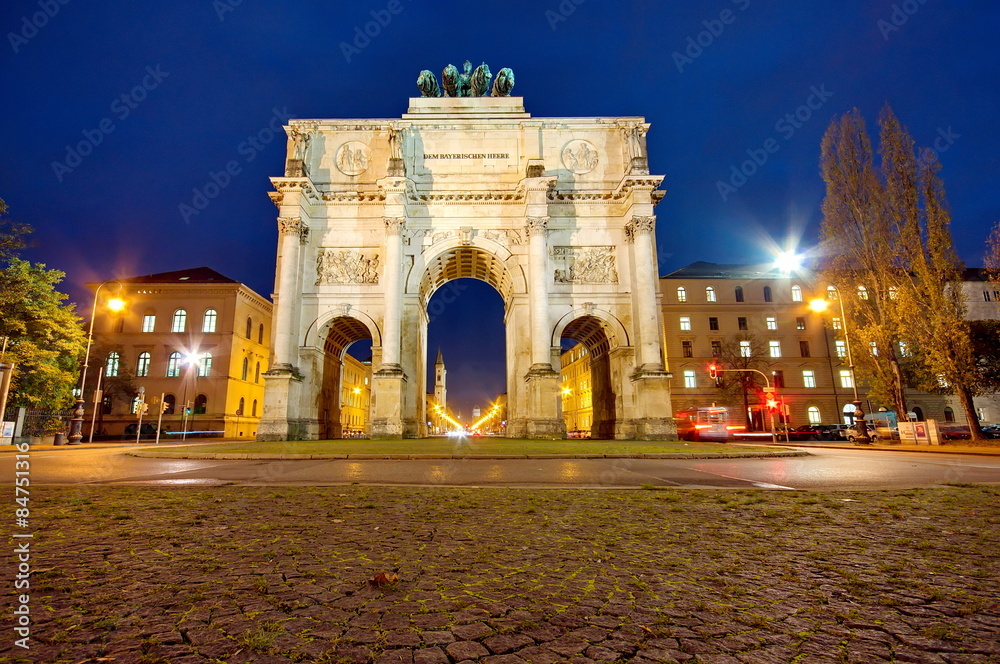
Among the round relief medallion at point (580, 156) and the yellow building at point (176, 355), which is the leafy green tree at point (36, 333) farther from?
the round relief medallion at point (580, 156)

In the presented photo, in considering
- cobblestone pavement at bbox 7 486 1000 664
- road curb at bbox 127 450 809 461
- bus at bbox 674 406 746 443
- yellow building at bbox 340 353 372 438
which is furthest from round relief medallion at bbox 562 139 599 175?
yellow building at bbox 340 353 372 438

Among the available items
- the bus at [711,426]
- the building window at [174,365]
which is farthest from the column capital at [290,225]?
the building window at [174,365]

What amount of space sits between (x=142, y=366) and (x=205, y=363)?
6.06 metres

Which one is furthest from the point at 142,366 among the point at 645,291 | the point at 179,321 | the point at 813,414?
the point at 813,414

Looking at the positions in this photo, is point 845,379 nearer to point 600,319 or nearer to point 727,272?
point 727,272

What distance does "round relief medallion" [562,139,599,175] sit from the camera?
107 ft

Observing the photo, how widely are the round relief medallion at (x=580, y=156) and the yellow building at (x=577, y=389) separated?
35216mm

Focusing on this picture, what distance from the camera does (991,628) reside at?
203cm

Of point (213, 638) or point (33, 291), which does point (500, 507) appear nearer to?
point (213, 638)

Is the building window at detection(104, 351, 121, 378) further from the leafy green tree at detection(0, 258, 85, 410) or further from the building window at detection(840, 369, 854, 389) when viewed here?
the building window at detection(840, 369, 854, 389)

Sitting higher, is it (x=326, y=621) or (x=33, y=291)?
(x=33, y=291)

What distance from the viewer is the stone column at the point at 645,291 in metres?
28.4

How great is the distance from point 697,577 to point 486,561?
1224mm

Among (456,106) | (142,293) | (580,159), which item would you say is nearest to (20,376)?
(142,293)
